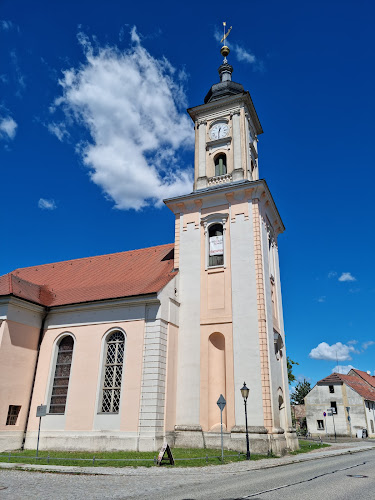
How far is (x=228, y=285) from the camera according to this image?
2091 cm

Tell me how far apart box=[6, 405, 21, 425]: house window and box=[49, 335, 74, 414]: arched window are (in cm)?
162

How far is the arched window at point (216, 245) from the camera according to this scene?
21969 mm

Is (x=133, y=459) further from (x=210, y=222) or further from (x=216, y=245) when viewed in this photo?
(x=210, y=222)

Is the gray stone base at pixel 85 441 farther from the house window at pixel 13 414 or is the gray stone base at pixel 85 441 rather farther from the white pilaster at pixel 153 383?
the house window at pixel 13 414

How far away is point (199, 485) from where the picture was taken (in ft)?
31.7

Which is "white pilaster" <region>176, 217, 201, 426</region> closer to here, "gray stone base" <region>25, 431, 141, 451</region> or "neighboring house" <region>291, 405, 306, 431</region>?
"gray stone base" <region>25, 431, 141, 451</region>

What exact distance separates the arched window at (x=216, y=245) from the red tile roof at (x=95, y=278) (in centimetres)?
237

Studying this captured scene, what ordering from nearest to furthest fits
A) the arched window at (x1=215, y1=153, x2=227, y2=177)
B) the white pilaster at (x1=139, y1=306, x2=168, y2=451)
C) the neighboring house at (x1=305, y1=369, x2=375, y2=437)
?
the white pilaster at (x1=139, y1=306, x2=168, y2=451) → the arched window at (x1=215, y1=153, x2=227, y2=177) → the neighboring house at (x1=305, y1=369, x2=375, y2=437)

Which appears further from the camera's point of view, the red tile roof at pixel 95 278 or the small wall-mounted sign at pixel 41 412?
the red tile roof at pixel 95 278

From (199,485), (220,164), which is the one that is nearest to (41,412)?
(199,485)

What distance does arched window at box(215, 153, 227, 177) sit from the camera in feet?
82.3

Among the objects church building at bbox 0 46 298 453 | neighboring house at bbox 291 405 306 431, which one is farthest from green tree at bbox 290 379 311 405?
church building at bbox 0 46 298 453

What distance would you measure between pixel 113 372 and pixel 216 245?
8745 mm

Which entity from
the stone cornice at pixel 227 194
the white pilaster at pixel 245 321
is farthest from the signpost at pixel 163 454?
the stone cornice at pixel 227 194
